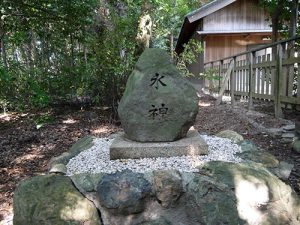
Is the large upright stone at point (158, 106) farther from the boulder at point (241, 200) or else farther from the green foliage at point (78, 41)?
the green foliage at point (78, 41)

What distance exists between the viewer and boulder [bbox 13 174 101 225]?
292 cm

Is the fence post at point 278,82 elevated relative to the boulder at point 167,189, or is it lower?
elevated

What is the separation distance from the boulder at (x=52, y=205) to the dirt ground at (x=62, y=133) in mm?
1035

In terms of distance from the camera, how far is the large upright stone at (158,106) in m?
3.90

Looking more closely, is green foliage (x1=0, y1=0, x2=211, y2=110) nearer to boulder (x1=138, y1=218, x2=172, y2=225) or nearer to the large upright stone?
the large upright stone

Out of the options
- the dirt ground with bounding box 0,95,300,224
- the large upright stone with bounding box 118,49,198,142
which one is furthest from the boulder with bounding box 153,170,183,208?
the dirt ground with bounding box 0,95,300,224

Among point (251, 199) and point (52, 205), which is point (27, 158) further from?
point (251, 199)

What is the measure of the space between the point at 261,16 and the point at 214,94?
501 cm

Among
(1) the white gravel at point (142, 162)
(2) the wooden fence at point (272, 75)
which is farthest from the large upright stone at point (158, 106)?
(2) the wooden fence at point (272, 75)

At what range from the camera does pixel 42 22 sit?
275 inches

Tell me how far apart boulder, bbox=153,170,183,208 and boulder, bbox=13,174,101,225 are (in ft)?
2.03

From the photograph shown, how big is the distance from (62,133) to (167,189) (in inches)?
180

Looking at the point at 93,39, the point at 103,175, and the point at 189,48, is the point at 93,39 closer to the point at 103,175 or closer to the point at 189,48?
the point at 189,48

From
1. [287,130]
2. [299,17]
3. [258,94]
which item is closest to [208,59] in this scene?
[299,17]
